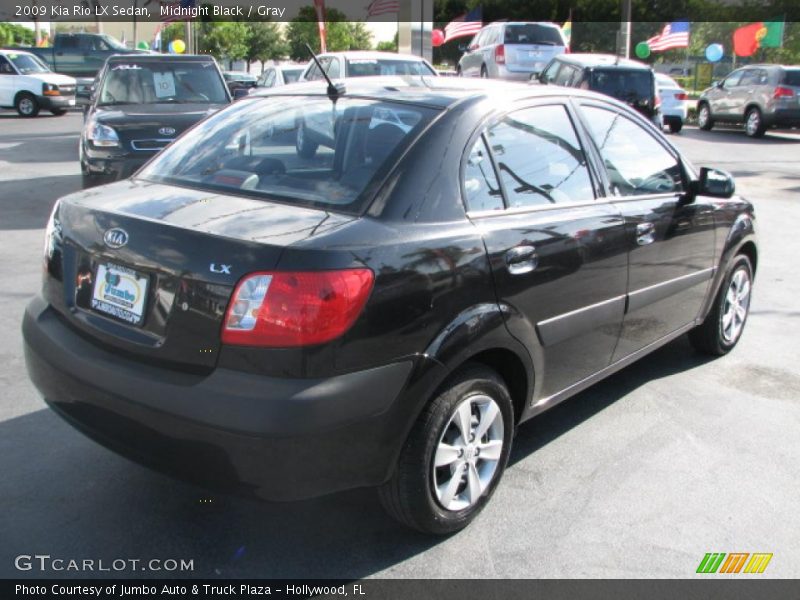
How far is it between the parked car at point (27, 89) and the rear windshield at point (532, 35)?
490 inches

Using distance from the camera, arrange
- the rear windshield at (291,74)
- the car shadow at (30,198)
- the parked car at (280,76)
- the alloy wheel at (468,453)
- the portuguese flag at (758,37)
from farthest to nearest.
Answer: the portuguese flag at (758,37), the rear windshield at (291,74), the parked car at (280,76), the car shadow at (30,198), the alloy wheel at (468,453)

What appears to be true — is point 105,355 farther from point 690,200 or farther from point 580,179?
point 690,200

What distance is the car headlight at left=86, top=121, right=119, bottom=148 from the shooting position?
880 cm

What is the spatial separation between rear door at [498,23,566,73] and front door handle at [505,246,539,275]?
18965 millimetres

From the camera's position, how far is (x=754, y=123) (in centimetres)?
2112

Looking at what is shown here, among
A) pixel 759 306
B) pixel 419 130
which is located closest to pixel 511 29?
pixel 759 306

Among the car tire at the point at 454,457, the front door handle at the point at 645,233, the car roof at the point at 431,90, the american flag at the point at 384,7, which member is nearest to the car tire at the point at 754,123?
the american flag at the point at 384,7

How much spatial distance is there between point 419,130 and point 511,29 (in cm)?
1966

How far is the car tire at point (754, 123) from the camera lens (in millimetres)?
20875

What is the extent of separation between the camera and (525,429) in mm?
4238

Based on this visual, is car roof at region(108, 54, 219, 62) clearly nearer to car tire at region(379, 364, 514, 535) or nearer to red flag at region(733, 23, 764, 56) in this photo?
car tire at region(379, 364, 514, 535)

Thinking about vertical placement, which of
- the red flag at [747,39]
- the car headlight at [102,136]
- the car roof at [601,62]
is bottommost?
the car headlight at [102,136]

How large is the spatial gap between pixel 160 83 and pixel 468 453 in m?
8.54

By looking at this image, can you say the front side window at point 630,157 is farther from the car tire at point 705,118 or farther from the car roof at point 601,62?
the car tire at point 705,118
